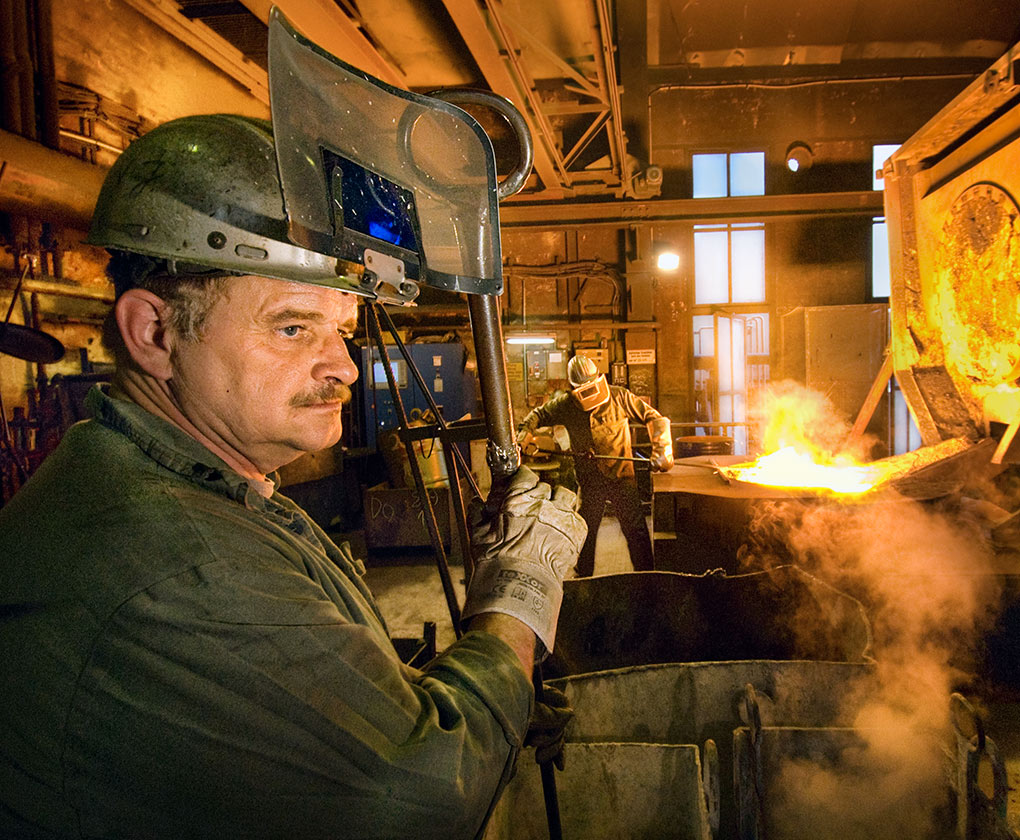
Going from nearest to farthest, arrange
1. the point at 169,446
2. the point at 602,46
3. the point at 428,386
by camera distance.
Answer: the point at 169,446, the point at 602,46, the point at 428,386

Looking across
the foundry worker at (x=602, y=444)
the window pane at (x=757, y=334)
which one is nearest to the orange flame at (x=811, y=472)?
the foundry worker at (x=602, y=444)

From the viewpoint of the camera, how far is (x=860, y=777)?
237 cm

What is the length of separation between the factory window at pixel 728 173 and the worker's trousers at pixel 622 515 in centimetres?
753

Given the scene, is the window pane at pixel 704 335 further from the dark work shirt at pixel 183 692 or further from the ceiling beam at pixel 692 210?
the dark work shirt at pixel 183 692

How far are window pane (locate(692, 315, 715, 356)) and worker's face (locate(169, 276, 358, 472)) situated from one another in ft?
35.9

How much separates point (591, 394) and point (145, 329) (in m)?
5.34

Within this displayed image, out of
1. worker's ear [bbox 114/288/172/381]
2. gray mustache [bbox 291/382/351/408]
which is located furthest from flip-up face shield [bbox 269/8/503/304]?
worker's ear [bbox 114/288/172/381]

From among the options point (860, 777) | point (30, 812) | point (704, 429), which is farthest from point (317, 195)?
point (704, 429)

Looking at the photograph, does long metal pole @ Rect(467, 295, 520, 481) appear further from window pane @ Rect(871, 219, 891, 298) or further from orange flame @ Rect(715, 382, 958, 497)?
window pane @ Rect(871, 219, 891, 298)

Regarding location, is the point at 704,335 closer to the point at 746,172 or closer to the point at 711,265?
the point at 711,265

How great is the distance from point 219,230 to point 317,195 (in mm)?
207

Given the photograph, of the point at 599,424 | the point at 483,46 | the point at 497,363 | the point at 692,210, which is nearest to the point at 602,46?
the point at 483,46

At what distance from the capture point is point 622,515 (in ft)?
20.7

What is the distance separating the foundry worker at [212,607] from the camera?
82 cm
